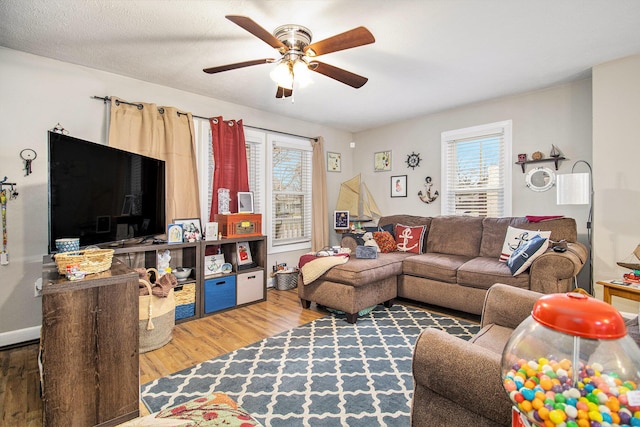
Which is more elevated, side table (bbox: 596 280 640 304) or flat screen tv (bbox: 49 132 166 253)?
flat screen tv (bbox: 49 132 166 253)

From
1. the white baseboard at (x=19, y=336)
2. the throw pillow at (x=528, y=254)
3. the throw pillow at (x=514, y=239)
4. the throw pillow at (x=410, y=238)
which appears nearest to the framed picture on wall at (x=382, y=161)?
the throw pillow at (x=410, y=238)

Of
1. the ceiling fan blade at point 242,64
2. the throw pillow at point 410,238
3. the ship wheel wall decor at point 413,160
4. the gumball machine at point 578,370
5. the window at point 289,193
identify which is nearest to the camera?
the gumball machine at point 578,370

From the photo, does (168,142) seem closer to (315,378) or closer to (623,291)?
(315,378)

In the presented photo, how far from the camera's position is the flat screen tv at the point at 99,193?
6.04 ft

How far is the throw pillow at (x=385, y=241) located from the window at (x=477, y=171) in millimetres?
913

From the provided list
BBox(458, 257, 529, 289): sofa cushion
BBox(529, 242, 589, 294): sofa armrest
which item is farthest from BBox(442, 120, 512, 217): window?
BBox(529, 242, 589, 294): sofa armrest

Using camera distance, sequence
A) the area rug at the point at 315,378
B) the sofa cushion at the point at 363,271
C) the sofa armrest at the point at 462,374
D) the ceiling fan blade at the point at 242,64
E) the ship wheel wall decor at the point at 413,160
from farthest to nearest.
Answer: the ship wheel wall decor at the point at 413,160, the sofa cushion at the point at 363,271, the ceiling fan blade at the point at 242,64, the area rug at the point at 315,378, the sofa armrest at the point at 462,374

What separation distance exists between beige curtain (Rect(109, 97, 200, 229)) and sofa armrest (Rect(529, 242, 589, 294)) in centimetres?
330

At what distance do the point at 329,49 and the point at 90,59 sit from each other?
7.22 ft

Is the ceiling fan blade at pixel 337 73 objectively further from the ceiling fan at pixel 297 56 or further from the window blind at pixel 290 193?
the window blind at pixel 290 193

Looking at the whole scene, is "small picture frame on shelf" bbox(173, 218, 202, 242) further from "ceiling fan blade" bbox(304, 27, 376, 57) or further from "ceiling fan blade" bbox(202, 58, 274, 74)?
"ceiling fan blade" bbox(304, 27, 376, 57)

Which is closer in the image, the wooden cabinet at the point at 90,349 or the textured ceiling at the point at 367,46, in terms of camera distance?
the wooden cabinet at the point at 90,349

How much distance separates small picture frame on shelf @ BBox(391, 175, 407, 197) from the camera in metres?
4.64

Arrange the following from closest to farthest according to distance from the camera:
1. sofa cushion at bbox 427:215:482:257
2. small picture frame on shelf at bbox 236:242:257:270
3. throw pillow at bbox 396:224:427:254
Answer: small picture frame on shelf at bbox 236:242:257:270 → sofa cushion at bbox 427:215:482:257 → throw pillow at bbox 396:224:427:254
